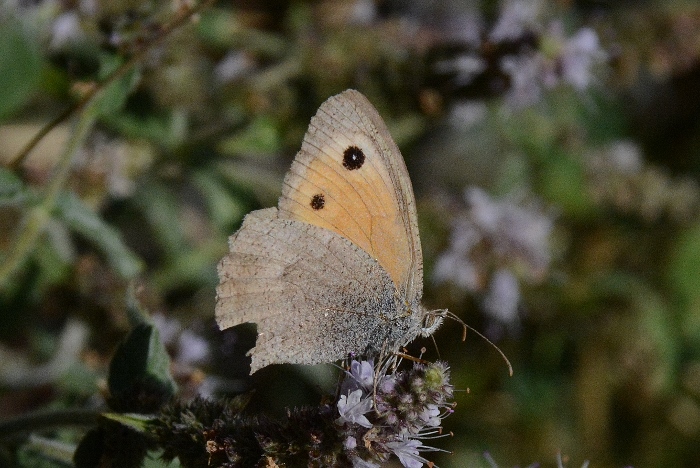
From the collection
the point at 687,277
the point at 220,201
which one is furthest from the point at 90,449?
the point at 687,277

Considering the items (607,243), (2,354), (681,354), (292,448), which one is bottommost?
(681,354)

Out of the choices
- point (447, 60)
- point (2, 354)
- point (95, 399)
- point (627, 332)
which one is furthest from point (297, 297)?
point (627, 332)

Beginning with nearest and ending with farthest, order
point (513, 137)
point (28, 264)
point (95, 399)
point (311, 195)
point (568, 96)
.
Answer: point (311, 195), point (95, 399), point (28, 264), point (513, 137), point (568, 96)

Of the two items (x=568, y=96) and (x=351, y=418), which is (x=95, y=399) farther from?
(x=568, y=96)

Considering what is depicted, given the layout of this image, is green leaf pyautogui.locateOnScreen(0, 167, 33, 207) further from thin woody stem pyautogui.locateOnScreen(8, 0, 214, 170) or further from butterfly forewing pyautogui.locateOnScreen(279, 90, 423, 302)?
butterfly forewing pyautogui.locateOnScreen(279, 90, 423, 302)

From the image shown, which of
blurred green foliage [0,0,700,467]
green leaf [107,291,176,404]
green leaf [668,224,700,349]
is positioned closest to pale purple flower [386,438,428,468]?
green leaf [107,291,176,404]

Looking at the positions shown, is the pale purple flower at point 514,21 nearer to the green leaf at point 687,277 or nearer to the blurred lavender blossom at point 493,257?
the blurred lavender blossom at point 493,257
